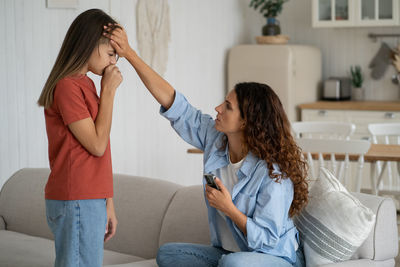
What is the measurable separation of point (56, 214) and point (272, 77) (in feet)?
12.8

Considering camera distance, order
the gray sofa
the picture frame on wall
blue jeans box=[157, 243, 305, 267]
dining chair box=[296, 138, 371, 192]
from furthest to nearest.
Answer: the picture frame on wall → dining chair box=[296, 138, 371, 192] → the gray sofa → blue jeans box=[157, 243, 305, 267]

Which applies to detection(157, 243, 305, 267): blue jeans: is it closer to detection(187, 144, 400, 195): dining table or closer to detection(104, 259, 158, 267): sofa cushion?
detection(104, 259, 158, 267): sofa cushion

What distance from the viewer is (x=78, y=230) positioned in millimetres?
1770

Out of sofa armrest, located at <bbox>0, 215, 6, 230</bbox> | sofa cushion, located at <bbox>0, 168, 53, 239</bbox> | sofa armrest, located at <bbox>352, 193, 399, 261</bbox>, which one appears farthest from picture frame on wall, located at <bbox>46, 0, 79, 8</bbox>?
sofa armrest, located at <bbox>352, 193, 399, 261</bbox>

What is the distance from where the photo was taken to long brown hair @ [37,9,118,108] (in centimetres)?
183

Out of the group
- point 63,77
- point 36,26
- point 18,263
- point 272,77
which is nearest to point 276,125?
point 63,77

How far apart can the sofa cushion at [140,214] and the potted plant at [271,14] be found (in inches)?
128

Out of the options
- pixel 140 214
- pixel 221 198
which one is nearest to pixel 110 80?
pixel 221 198

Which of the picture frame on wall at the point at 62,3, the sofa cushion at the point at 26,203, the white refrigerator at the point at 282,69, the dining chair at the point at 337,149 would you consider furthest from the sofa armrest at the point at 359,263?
the white refrigerator at the point at 282,69

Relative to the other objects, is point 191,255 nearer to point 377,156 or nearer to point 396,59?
point 377,156

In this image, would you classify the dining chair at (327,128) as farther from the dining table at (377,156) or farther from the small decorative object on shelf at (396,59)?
the small decorative object on shelf at (396,59)

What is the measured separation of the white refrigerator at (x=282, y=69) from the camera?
17.8ft

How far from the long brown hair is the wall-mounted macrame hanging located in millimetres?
2629

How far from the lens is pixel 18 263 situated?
249 cm
